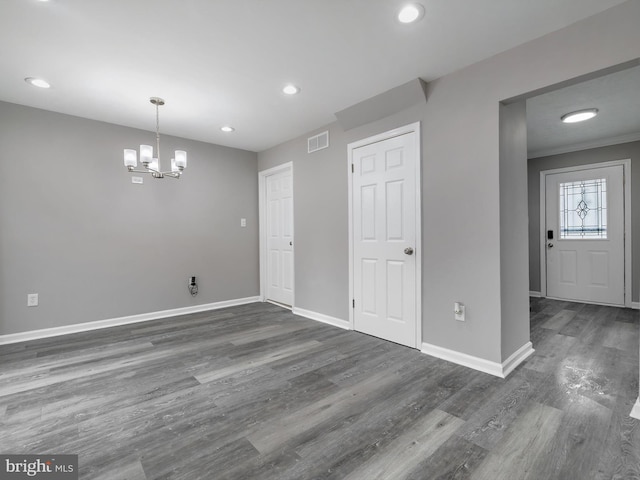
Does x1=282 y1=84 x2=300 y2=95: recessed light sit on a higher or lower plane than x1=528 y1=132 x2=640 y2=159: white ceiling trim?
higher

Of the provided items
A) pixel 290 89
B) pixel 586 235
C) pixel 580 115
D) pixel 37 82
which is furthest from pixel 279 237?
pixel 586 235

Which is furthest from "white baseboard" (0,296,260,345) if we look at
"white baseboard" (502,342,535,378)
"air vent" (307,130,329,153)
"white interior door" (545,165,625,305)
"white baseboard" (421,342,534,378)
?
"white interior door" (545,165,625,305)

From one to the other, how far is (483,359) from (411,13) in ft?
8.41

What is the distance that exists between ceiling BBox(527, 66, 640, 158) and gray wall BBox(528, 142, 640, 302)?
0.36ft

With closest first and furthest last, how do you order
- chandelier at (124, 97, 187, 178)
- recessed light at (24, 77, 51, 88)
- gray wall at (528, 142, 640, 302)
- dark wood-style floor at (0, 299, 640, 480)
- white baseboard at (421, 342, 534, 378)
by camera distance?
dark wood-style floor at (0, 299, 640, 480)
white baseboard at (421, 342, 534, 378)
recessed light at (24, 77, 51, 88)
chandelier at (124, 97, 187, 178)
gray wall at (528, 142, 640, 302)

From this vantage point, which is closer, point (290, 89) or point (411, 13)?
point (411, 13)

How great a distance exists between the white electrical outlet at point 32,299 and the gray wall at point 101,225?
4 centimetres

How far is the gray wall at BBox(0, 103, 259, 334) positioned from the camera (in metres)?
3.22

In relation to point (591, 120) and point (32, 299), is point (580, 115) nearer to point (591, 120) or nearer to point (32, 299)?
point (591, 120)

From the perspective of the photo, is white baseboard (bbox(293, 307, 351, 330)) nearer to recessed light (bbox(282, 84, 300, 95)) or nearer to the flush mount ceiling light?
recessed light (bbox(282, 84, 300, 95))

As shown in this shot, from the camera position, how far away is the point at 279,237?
479cm

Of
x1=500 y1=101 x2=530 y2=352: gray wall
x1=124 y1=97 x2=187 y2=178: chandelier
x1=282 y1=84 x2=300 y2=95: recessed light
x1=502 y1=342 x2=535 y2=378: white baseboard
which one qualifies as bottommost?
x1=502 y1=342 x2=535 y2=378: white baseboard

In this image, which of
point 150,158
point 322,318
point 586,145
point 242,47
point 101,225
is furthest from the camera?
point 586,145

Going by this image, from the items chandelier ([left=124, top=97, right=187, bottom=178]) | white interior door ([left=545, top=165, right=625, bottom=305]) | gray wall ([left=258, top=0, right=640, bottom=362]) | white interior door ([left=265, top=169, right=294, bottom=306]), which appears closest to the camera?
gray wall ([left=258, top=0, right=640, bottom=362])
